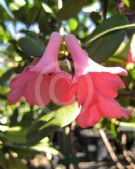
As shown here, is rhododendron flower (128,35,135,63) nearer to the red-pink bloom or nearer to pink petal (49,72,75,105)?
the red-pink bloom

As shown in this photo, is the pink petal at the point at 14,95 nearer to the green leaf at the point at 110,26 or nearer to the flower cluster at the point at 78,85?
the flower cluster at the point at 78,85

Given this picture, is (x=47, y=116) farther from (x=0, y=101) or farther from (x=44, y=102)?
(x=0, y=101)

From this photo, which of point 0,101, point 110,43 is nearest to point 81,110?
point 110,43

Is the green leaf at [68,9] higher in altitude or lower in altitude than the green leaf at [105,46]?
higher

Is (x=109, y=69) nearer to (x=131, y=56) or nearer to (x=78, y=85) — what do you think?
(x=78, y=85)

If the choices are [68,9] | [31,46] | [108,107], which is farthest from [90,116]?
[68,9]

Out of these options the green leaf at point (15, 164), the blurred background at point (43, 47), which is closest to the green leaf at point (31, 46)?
the blurred background at point (43, 47)

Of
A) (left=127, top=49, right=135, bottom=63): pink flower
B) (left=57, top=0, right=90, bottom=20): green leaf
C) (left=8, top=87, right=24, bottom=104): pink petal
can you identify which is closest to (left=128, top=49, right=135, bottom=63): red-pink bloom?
(left=127, top=49, right=135, bottom=63): pink flower
